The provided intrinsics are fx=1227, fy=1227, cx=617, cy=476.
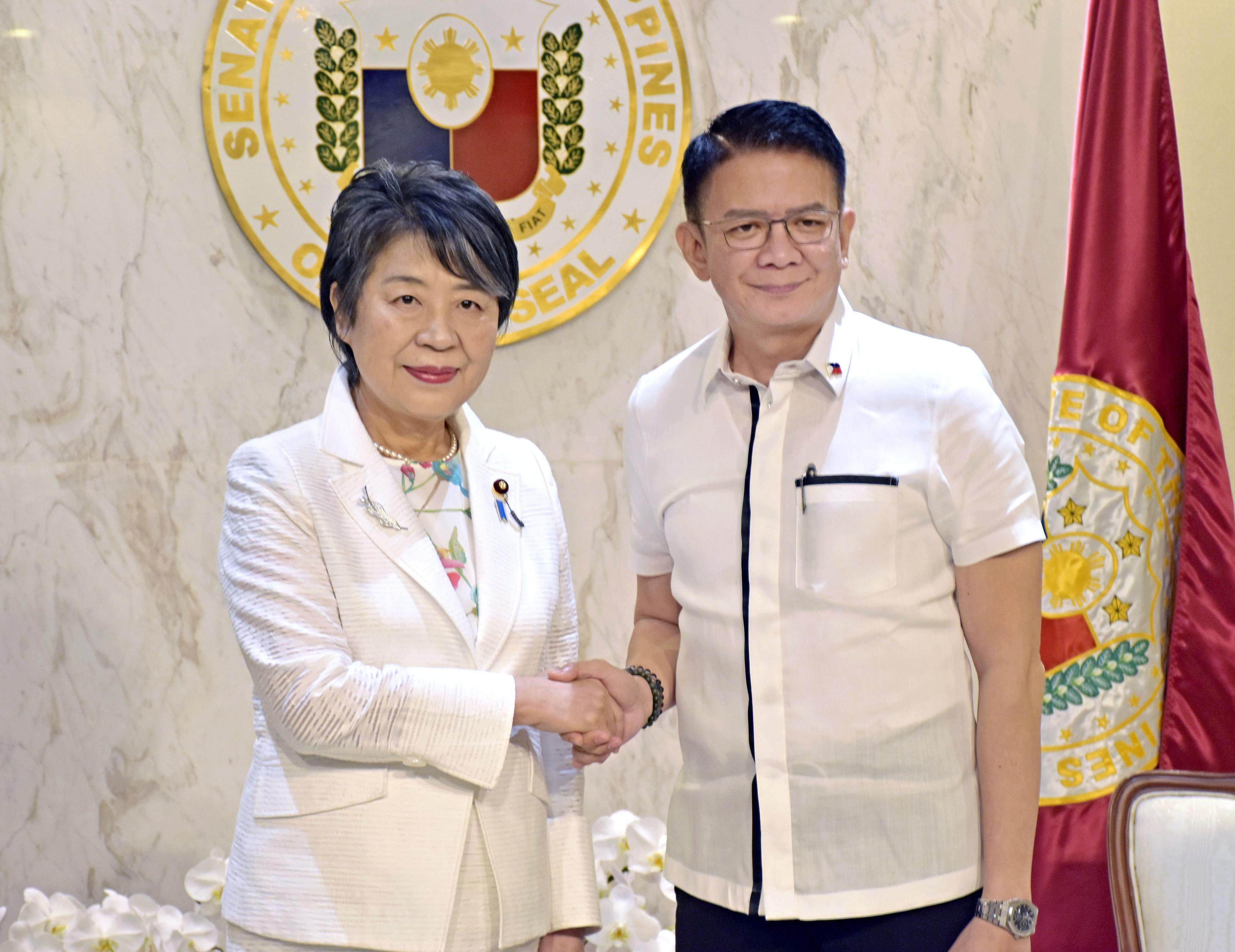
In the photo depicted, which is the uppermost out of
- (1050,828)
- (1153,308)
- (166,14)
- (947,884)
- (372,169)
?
(166,14)

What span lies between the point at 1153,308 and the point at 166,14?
230 cm

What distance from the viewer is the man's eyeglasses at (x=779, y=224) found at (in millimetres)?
1614

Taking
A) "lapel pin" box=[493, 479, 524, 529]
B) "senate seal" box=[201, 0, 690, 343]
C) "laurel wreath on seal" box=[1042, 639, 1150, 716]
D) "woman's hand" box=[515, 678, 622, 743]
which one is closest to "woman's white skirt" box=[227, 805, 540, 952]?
"woman's hand" box=[515, 678, 622, 743]

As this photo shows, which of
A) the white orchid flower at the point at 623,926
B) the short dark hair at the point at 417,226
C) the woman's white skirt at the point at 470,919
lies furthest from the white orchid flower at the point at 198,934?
the short dark hair at the point at 417,226

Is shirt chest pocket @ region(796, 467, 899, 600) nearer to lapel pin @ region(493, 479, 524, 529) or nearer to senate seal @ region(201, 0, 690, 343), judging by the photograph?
lapel pin @ region(493, 479, 524, 529)

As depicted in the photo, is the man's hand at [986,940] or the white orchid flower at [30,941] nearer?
the man's hand at [986,940]

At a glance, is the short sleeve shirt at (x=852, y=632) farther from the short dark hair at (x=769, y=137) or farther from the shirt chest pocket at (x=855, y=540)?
the short dark hair at (x=769, y=137)

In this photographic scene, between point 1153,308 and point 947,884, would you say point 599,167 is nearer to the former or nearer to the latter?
point 1153,308

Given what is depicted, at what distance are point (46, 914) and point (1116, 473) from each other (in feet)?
8.18

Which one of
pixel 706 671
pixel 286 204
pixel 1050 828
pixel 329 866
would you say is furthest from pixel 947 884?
pixel 286 204

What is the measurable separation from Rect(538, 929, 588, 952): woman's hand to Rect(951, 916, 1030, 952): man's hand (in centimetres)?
50

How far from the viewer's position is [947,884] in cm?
156

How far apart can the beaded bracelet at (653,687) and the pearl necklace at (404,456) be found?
40cm

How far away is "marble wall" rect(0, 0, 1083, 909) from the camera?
2836 millimetres
